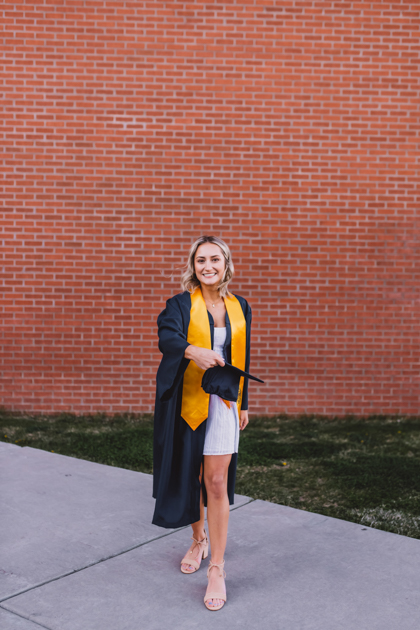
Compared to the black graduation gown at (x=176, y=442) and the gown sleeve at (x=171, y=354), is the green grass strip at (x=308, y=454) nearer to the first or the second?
the black graduation gown at (x=176, y=442)

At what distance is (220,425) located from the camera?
3.09 metres

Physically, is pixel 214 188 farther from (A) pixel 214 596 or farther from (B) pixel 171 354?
(A) pixel 214 596

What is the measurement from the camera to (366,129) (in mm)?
6898

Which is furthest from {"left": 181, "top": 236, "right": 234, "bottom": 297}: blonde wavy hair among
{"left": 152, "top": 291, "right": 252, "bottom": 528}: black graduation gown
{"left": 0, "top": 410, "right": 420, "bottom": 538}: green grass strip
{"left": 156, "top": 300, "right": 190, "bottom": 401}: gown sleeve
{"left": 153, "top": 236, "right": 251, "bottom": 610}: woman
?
{"left": 0, "top": 410, "right": 420, "bottom": 538}: green grass strip

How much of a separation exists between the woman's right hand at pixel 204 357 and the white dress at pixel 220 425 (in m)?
0.23

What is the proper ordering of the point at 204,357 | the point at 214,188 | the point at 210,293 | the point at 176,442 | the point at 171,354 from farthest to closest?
the point at 214,188 → the point at 210,293 → the point at 176,442 → the point at 171,354 → the point at 204,357

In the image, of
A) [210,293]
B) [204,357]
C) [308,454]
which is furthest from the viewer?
[308,454]

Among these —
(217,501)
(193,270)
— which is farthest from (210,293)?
(217,501)

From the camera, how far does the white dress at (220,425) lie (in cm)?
306

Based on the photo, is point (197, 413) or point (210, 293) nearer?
point (197, 413)

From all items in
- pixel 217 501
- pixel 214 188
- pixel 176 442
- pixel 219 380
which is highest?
pixel 214 188

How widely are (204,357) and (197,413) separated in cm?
37

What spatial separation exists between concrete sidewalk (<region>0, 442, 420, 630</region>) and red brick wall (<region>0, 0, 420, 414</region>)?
9.12 feet

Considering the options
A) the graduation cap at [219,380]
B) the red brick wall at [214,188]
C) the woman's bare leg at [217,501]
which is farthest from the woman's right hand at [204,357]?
the red brick wall at [214,188]
